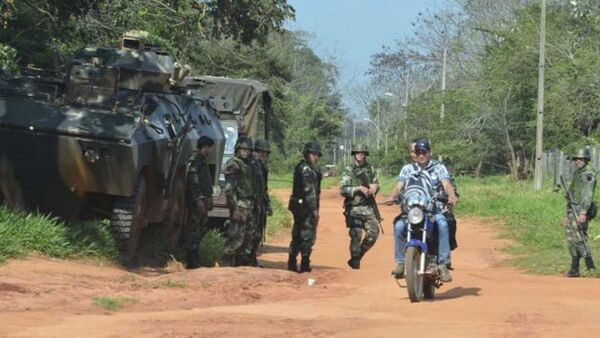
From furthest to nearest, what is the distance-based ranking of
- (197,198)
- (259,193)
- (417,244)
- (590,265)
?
(590,265)
(259,193)
(197,198)
(417,244)

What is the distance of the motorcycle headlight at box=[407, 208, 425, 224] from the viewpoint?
1088cm

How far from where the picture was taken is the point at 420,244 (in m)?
10.9

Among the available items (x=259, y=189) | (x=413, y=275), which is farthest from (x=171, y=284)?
(x=259, y=189)

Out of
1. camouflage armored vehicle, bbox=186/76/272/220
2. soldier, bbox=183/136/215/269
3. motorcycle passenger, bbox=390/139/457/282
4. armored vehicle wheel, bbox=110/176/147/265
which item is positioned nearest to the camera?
motorcycle passenger, bbox=390/139/457/282

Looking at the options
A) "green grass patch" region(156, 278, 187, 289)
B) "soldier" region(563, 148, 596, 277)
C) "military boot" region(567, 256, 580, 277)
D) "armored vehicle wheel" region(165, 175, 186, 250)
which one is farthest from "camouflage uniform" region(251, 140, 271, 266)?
"military boot" region(567, 256, 580, 277)

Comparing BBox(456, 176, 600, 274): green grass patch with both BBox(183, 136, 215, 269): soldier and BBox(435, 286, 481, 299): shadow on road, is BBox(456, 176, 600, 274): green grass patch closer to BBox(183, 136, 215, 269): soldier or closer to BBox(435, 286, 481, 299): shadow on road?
BBox(435, 286, 481, 299): shadow on road

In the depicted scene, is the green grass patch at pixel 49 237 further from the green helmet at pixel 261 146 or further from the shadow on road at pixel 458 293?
the shadow on road at pixel 458 293

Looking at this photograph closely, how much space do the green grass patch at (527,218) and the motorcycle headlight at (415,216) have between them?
6.25m

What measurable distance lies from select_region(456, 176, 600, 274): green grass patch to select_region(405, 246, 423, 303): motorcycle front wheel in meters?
6.21

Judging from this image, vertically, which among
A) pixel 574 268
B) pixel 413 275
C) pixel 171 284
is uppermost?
pixel 413 275

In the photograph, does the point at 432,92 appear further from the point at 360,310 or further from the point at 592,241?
the point at 360,310

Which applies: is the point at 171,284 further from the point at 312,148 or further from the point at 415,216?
the point at 312,148

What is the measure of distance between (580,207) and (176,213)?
5.35 m

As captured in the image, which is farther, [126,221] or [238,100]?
[238,100]
